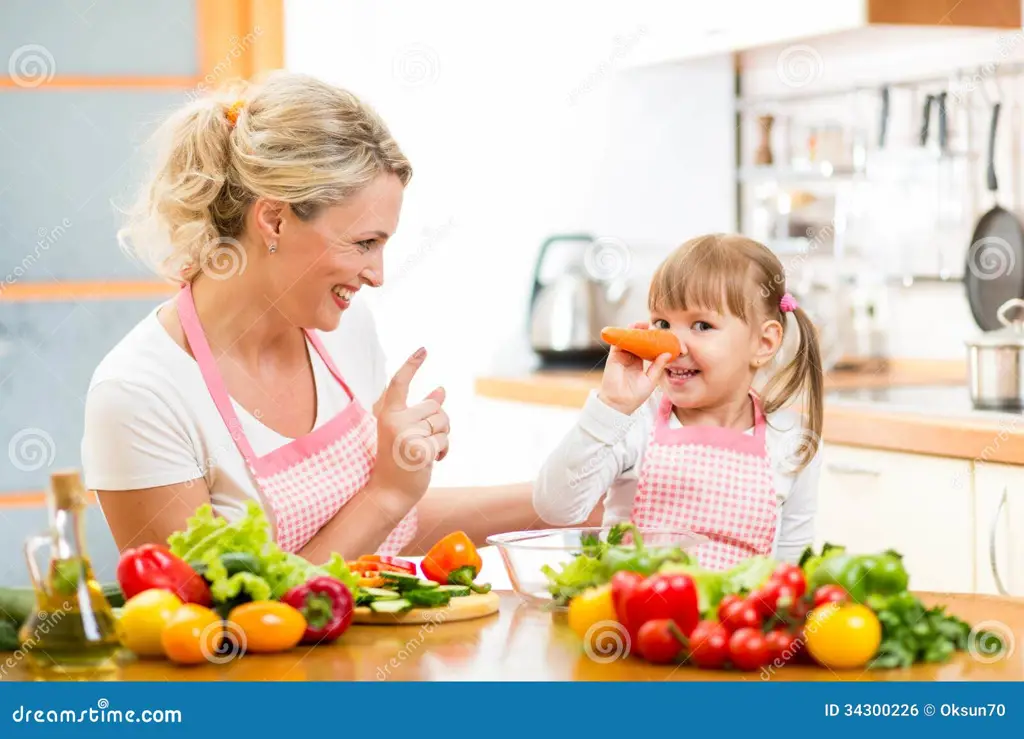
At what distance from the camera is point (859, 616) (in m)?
1.17

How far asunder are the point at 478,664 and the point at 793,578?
29cm

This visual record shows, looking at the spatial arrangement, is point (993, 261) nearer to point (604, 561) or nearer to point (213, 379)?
point (213, 379)

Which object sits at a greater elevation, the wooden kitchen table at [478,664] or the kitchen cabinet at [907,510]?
the wooden kitchen table at [478,664]

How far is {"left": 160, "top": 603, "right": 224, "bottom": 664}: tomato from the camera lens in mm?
1223

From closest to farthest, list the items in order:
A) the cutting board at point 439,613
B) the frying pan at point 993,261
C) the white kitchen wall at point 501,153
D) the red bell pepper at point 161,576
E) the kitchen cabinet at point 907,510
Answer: the red bell pepper at point 161,576 < the cutting board at point 439,613 < the kitchen cabinet at point 907,510 < the frying pan at point 993,261 < the white kitchen wall at point 501,153

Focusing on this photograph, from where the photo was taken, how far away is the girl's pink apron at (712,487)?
6.31 ft

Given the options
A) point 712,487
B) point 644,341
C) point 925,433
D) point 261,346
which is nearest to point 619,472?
point 712,487

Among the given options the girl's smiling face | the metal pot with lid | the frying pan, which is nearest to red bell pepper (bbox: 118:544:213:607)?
the girl's smiling face

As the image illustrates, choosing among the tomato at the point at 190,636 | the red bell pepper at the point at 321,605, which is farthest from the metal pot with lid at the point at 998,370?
the tomato at the point at 190,636

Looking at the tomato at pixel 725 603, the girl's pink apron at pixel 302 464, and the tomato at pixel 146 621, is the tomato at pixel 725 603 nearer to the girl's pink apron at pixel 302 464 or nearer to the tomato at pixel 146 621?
the tomato at pixel 146 621

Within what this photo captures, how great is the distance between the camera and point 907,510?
106 inches

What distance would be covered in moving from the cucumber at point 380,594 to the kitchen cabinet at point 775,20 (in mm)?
2063

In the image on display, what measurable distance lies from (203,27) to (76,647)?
9.29 feet

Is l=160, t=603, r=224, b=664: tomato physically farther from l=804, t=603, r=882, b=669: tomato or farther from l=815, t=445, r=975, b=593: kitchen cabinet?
l=815, t=445, r=975, b=593: kitchen cabinet
